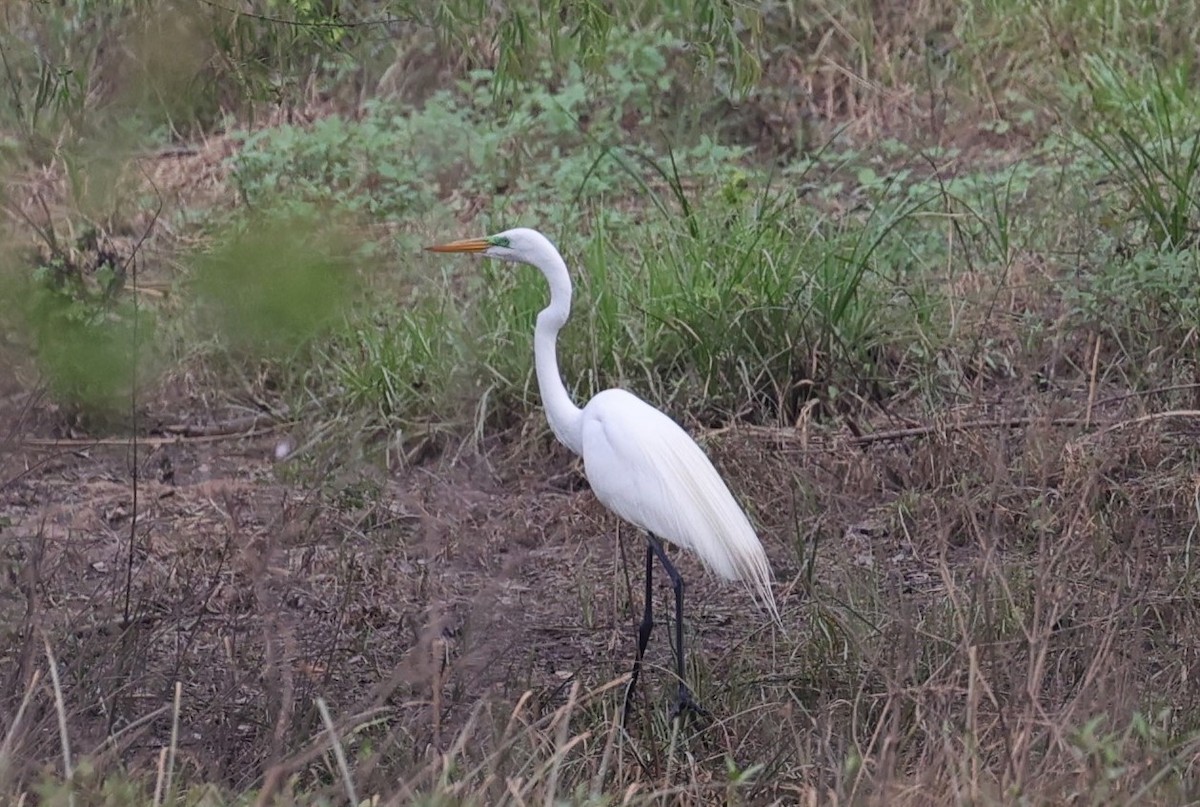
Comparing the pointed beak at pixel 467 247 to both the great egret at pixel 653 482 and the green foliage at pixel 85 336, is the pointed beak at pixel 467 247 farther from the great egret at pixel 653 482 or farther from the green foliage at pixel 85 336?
the green foliage at pixel 85 336

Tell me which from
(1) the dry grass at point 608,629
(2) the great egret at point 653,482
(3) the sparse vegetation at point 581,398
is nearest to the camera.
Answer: (1) the dry grass at point 608,629

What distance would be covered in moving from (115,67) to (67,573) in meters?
1.35

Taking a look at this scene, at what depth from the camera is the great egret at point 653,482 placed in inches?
139

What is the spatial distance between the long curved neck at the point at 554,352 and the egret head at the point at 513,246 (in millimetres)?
21

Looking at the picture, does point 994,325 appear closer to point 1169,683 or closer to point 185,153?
point 1169,683

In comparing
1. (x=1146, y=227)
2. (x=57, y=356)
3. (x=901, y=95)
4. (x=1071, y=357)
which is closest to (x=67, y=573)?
(x=57, y=356)

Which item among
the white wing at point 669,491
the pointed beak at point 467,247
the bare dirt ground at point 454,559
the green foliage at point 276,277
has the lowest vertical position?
the bare dirt ground at point 454,559

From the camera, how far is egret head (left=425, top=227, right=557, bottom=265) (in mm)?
3768

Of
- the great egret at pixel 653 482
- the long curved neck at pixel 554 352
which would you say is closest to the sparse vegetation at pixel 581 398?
the great egret at pixel 653 482

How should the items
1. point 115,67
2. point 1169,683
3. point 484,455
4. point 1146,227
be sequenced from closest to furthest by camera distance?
point 1169,683 < point 115,67 < point 484,455 < point 1146,227

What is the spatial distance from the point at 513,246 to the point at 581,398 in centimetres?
132

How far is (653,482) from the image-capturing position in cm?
359

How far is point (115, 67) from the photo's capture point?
163 inches

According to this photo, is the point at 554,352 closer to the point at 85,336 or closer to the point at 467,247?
the point at 467,247
